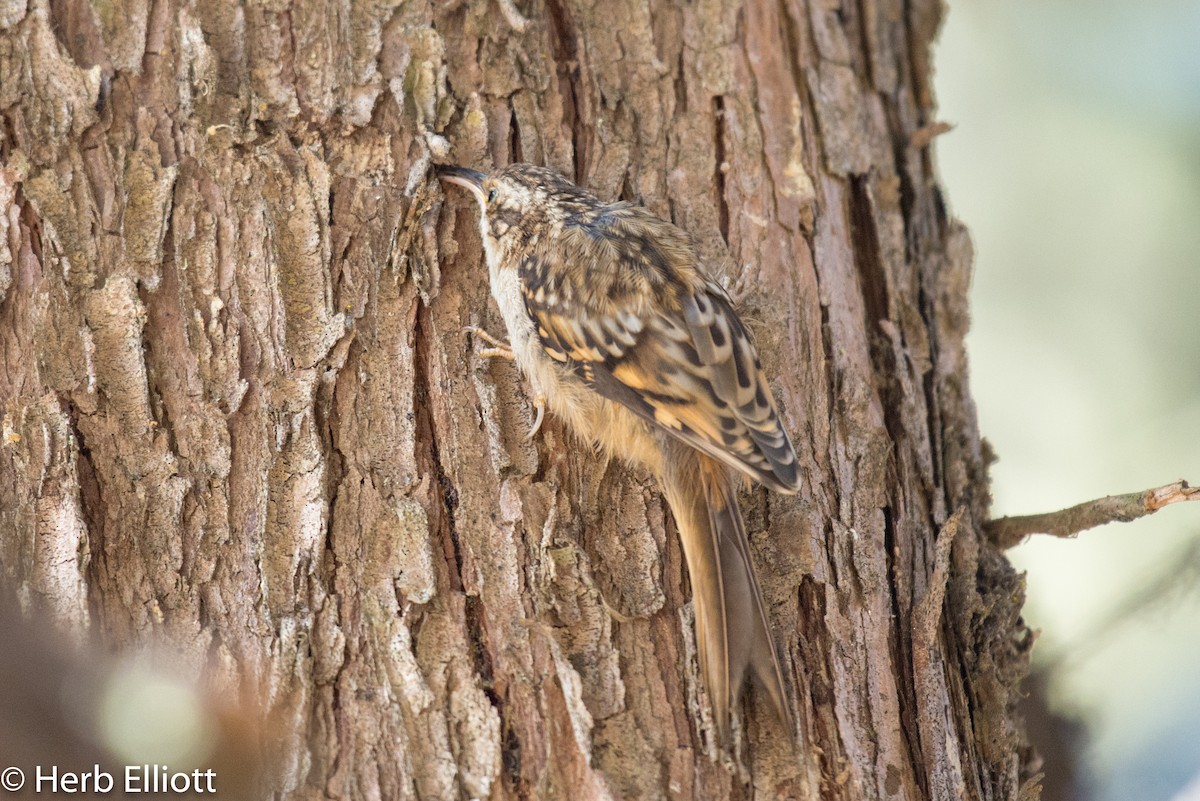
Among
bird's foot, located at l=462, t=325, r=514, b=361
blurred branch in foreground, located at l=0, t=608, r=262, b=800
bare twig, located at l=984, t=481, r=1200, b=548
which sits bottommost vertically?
blurred branch in foreground, located at l=0, t=608, r=262, b=800

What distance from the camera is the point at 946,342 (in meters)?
2.85

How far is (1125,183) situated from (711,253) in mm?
2776

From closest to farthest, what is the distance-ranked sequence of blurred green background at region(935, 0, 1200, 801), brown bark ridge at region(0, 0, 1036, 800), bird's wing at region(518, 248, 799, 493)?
1. brown bark ridge at region(0, 0, 1036, 800)
2. bird's wing at region(518, 248, 799, 493)
3. blurred green background at region(935, 0, 1200, 801)

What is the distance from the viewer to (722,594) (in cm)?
208

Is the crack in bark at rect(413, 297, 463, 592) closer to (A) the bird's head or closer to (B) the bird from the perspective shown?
(B) the bird

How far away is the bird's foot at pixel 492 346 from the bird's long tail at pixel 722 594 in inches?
19.8

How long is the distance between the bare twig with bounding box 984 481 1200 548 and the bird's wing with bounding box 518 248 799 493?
0.75 meters

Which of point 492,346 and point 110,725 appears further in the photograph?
point 492,346

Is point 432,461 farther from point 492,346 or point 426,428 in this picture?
point 492,346

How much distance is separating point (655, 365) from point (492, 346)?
0.39 m

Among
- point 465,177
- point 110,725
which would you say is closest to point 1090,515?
point 465,177

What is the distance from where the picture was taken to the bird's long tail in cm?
202

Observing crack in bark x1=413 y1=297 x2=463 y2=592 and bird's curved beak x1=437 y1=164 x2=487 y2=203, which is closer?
crack in bark x1=413 y1=297 x2=463 y2=592

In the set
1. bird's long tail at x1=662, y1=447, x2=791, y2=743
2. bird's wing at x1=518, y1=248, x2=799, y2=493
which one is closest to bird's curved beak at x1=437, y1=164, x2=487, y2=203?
bird's wing at x1=518, y1=248, x2=799, y2=493
